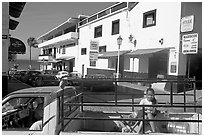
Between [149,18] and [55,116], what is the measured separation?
691 inches

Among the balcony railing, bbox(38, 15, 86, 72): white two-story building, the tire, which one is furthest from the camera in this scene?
bbox(38, 15, 86, 72): white two-story building

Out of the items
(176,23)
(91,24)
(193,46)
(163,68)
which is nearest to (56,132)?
(193,46)

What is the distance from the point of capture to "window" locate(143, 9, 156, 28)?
18823 mm

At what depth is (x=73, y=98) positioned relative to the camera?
3.93 metres

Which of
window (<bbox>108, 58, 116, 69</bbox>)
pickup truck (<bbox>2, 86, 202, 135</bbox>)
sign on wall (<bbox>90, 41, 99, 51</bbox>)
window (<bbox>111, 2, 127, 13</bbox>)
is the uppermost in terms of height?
window (<bbox>111, 2, 127, 13</bbox>)

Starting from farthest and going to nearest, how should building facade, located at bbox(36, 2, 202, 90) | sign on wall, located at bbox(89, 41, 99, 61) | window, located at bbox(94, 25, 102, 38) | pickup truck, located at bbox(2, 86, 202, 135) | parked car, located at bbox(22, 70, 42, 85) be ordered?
1. window, located at bbox(94, 25, 102, 38)
2. parked car, located at bbox(22, 70, 42, 85)
3. building facade, located at bbox(36, 2, 202, 90)
4. sign on wall, located at bbox(89, 41, 99, 61)
5. pickup truck, located at bbox(2, 86, 202, 135)

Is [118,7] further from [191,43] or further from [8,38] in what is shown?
[191,43]

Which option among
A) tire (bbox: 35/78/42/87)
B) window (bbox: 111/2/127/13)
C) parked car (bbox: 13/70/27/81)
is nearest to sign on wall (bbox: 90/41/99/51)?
tire (bbox: 35/78/42/87)

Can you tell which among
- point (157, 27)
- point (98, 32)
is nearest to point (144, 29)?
point (157, 27)

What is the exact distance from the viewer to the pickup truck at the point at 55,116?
3.04 m

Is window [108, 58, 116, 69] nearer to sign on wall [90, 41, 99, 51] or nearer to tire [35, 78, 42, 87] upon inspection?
tire [35, 78, 42, 87]

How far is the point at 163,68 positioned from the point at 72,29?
27363 mm

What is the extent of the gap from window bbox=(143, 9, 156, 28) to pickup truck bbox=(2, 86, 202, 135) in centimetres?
1506

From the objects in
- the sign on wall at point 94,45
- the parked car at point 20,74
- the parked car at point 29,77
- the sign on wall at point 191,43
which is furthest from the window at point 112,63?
the sign on wall at point 191,43
